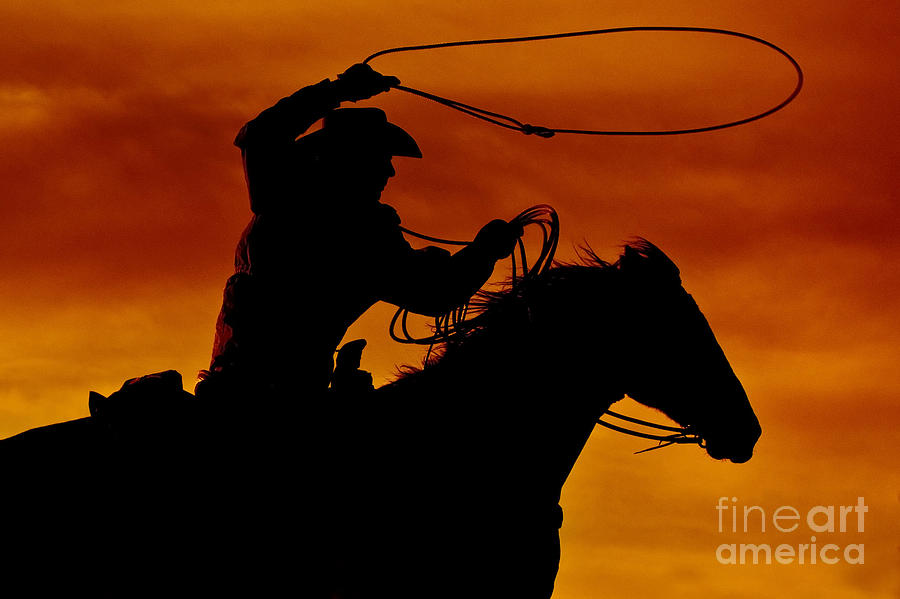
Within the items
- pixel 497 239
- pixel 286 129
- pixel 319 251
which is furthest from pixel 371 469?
pixel 286 129

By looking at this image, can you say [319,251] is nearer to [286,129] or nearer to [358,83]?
[286,129]

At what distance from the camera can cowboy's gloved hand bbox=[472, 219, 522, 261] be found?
28.1 ft

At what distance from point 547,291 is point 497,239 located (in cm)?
58

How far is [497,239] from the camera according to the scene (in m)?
8.59

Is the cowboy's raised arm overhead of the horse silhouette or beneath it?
overhead

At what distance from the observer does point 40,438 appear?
782cm

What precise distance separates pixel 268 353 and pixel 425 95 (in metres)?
2.32

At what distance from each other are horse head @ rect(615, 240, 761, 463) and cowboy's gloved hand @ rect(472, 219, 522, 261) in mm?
753

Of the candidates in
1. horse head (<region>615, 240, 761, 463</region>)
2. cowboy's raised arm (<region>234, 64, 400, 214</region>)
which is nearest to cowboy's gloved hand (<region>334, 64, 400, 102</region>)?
cowboy's raised arm (<region>234, 64, 400, 214</region>)

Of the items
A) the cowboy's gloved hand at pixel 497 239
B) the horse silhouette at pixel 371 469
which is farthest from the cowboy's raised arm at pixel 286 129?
the horse silhouette at pixel 371 469

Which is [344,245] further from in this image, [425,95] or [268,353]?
[425,95]

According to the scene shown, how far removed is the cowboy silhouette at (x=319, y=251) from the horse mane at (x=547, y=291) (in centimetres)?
25

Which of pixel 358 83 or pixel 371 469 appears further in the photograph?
pixel 358 83

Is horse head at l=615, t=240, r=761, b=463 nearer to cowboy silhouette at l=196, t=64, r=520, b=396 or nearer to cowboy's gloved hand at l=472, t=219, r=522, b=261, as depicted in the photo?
cowboy's gloved hand at l=472, t=219, r=522, b=261
